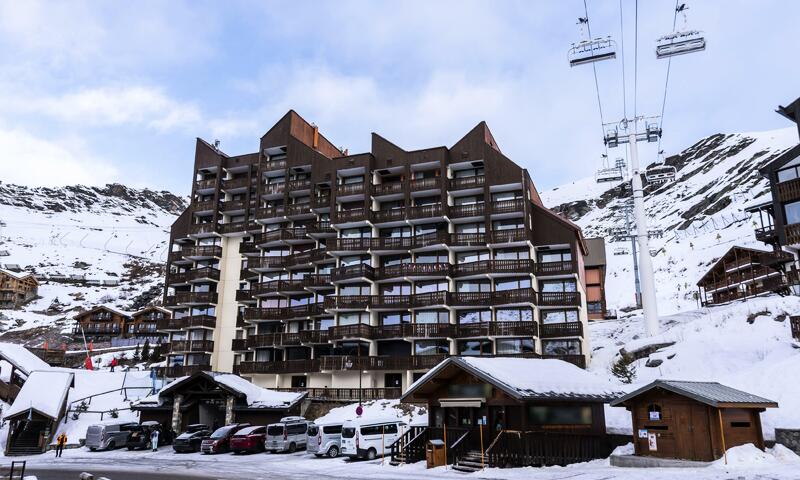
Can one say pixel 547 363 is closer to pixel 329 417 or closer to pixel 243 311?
pixel 329 417

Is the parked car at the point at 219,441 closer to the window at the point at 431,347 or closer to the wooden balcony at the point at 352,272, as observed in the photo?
the window at the point at 431,347

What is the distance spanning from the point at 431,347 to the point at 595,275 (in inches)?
1241

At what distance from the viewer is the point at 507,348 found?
2229 inches

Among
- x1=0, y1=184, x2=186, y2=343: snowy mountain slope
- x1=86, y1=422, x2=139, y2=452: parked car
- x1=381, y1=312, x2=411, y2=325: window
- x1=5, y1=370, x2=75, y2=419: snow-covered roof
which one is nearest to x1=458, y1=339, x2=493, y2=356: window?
x1=381, y1=312, x2=411, y2=325: window

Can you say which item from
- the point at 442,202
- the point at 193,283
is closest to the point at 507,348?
the point at 442,202

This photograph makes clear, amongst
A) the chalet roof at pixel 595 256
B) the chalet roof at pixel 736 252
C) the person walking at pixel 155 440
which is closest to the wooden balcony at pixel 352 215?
the person walking at pixel 155 440

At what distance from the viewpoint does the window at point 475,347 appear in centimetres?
5728

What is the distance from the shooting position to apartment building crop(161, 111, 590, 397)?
188 ft

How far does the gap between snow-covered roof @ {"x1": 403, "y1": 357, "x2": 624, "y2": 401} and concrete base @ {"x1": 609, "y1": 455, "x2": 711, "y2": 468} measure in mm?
3679

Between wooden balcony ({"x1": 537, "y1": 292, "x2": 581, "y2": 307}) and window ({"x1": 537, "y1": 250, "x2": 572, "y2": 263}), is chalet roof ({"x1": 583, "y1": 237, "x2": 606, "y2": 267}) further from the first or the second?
wooden balcony ({"x1": 537, "y1": 292, "x2": 581, "y2": 307})

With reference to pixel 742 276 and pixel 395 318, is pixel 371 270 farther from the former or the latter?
pixel 742 276

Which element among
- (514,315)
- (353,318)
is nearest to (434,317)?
(514,315)

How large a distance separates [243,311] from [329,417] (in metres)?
23.7

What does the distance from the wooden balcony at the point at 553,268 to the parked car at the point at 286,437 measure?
27.7 m
